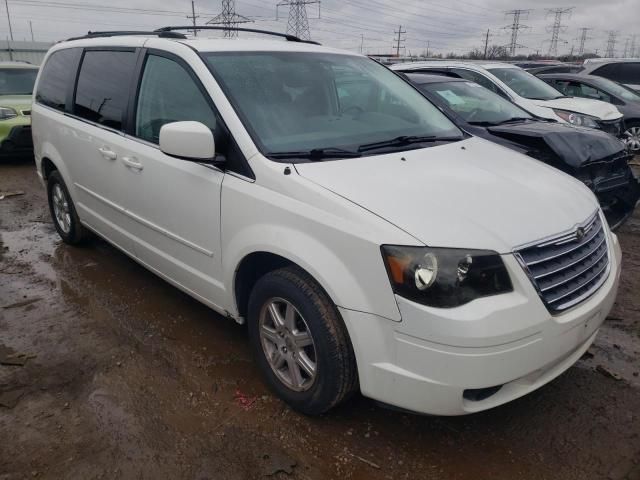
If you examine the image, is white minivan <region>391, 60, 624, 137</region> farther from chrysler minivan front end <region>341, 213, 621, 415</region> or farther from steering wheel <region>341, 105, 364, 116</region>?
chrysler minivan front end <region>341, 213, 621, 415</region>

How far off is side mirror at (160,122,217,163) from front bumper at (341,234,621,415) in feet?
3.57

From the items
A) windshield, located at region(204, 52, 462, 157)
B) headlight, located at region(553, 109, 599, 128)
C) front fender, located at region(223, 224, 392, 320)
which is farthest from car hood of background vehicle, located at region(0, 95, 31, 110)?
headlight, located at region(553, 109, 599, 128)

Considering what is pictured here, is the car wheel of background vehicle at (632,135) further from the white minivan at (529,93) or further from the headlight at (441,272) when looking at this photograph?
the headlight at (441,272)

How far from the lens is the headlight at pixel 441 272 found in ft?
6.69

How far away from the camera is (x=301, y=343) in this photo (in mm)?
2516

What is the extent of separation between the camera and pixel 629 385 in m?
2.91

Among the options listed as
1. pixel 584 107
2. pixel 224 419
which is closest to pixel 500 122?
pixel 584 107

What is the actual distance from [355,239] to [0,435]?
6.60 feet

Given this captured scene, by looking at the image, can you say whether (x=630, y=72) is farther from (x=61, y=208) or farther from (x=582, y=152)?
(x=61, y=208)

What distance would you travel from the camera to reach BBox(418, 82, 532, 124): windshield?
5.78 meters

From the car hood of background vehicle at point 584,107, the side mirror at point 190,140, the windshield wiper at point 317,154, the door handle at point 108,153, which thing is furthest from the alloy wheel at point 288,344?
the car hood of background vehicle at point 584,107

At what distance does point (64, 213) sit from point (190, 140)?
9.92 feet

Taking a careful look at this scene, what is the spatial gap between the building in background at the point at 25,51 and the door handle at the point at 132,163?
29876 millimetres

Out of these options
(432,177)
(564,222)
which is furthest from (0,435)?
(564,222)
